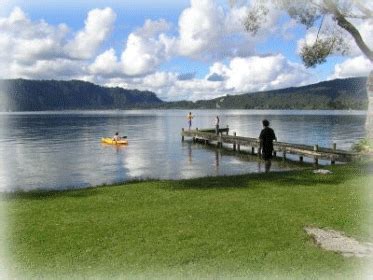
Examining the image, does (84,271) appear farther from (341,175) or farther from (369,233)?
(341,175)

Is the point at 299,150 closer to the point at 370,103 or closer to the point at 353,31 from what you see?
the point at 370,103

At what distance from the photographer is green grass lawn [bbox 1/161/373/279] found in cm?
933

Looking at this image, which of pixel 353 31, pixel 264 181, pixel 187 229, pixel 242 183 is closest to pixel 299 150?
pixel 353 31

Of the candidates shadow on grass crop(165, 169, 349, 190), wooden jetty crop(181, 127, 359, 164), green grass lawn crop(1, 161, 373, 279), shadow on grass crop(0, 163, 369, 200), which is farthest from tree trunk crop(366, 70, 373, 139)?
green grass lawn crop(1, 161, 373, 279)

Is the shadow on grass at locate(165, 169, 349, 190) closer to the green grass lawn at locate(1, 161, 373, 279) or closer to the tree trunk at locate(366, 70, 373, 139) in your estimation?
the green grass lawn at locate(1, 161, 373, 279)

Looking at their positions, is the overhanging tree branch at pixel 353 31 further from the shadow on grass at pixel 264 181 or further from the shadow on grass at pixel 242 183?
the shadow on grass at pixel 264 181

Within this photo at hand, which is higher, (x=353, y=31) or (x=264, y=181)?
(x=353, y=31)

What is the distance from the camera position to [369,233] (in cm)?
1151

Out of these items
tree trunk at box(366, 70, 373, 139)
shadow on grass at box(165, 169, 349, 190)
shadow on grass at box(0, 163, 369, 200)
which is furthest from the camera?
tree trunk at box(366, 70, 373, 139)

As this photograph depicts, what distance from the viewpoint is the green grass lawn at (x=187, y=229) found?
30.6 ft

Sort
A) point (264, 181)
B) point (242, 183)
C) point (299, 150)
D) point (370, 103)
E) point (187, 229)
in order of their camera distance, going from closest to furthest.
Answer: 1. point (187, 229)
2. point (242, 183)
3. point (264, 181)
4. point (370, 103)
5. point (299, 150)

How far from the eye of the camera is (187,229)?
468 inches

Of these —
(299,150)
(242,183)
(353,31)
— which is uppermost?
(353,31)

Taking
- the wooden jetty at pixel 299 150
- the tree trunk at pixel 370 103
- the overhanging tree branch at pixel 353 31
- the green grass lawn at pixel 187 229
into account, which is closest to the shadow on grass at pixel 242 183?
the green grass lawn at pixel 187 229
